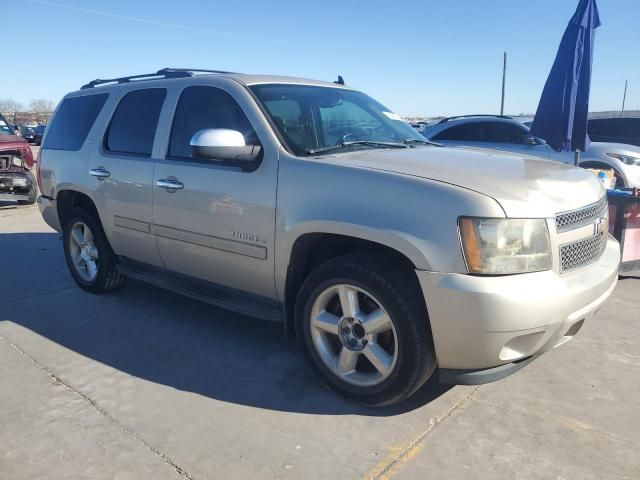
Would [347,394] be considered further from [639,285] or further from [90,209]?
[639,285]

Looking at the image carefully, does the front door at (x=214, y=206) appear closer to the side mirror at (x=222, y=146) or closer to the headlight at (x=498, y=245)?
the side mirror at (x=222, y=146)

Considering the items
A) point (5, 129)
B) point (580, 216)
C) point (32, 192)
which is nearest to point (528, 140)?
point (580, 216)

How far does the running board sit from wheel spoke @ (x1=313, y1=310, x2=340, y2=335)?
1.07 feet

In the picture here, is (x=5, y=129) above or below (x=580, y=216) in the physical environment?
above

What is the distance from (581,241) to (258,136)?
1.96 meters

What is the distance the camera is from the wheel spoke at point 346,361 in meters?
3.02

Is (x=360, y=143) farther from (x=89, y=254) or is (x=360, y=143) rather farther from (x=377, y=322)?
(x=89, y=254)

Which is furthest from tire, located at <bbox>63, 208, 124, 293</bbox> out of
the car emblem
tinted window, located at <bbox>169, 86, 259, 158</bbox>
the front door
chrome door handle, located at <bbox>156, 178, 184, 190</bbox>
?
the car emblem

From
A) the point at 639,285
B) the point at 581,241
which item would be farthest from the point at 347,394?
the point at 639,285

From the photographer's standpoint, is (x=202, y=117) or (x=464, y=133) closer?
(x=202, y=117)

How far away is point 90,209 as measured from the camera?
4.93m

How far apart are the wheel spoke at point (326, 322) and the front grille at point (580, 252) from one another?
123cm

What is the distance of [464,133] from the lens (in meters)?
10.3

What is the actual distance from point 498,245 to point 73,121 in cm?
422
